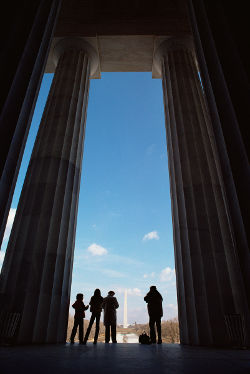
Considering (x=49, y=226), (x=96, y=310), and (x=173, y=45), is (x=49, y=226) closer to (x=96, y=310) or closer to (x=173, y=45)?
(x=96, y=310)

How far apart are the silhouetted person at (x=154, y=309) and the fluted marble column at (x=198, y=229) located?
95 cm

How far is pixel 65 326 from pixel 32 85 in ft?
30.9

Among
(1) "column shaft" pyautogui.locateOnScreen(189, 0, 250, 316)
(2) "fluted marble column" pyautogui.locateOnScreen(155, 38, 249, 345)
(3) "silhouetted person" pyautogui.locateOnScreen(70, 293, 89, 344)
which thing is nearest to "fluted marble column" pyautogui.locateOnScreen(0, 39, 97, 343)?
(3) "silhouetted person" pyautogui.locateOnScreen(70, 293, 89, 344)

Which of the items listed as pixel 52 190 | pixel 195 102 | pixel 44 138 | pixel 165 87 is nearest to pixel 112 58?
pixel 165 87

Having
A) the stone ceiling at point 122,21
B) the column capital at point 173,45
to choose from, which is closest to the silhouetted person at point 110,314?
the column capital at point 173,45

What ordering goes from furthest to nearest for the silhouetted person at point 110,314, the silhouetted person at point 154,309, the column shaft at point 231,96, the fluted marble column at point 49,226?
the silhouetted person at point 110,314 < the silhouetted person at point 154,309 < the fluted marble column at point 49,226 < the column shaft at point 231,96

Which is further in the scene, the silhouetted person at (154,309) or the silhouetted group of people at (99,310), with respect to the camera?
the silhouetted person at (154,309)

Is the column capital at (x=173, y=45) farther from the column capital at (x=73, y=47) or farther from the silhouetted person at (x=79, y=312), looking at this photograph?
the silhouetted person at (x=79, y=312)

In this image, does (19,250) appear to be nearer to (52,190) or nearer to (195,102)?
(52,190)

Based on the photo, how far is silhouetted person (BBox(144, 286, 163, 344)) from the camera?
33.9ft

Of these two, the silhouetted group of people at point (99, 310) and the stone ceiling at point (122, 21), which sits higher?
the stone ceiling at point (122, 21)

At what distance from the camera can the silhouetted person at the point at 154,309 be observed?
33.9 feet

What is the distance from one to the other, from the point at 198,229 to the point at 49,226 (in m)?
6.55

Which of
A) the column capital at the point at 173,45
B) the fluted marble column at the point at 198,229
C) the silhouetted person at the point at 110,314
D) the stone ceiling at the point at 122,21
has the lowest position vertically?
the silhouetted person at the point at 110,314
